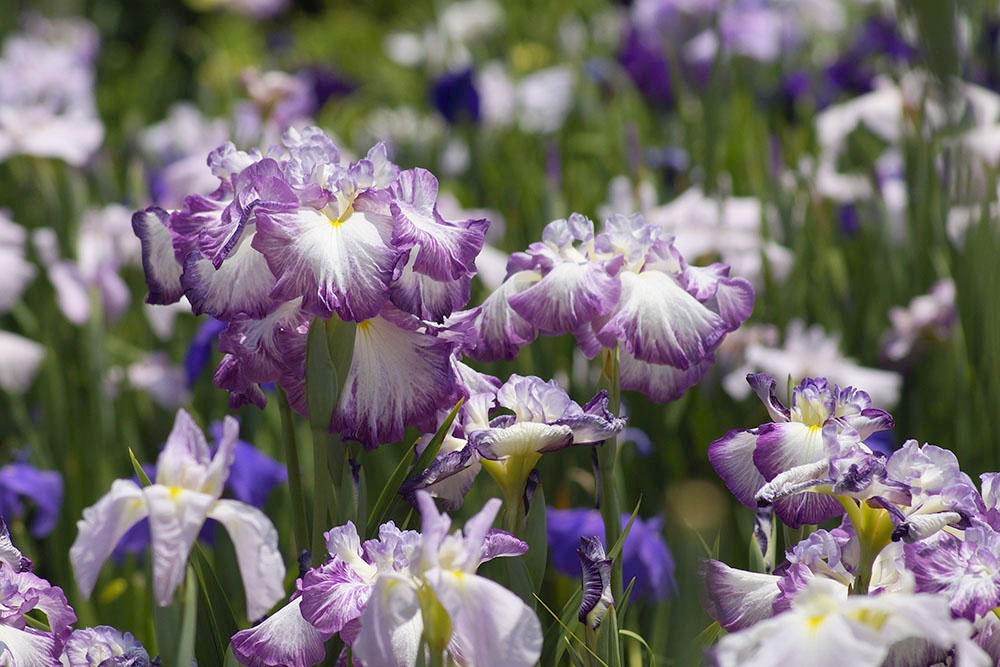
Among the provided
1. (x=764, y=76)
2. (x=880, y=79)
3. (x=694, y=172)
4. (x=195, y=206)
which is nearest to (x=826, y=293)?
(x=694, y=172)

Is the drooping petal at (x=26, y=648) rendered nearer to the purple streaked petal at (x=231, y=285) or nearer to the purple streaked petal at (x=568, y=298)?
the purple streaked petal at (x=231, y=285)

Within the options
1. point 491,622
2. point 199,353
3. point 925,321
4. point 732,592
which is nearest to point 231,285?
point 491,622

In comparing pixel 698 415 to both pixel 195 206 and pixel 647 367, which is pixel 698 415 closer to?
pixel 647 367

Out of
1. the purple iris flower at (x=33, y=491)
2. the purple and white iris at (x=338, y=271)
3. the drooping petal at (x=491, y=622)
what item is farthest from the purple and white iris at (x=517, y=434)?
the purple iris flower at (x=33, y=491)

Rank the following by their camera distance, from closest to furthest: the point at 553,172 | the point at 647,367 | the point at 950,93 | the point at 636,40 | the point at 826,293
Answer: the point at 950,93 → the point at 647,367 → the point at 826,293 → the point at 553,172 → the point at 636,40

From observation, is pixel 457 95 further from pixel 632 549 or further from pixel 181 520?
pixel 181 520
